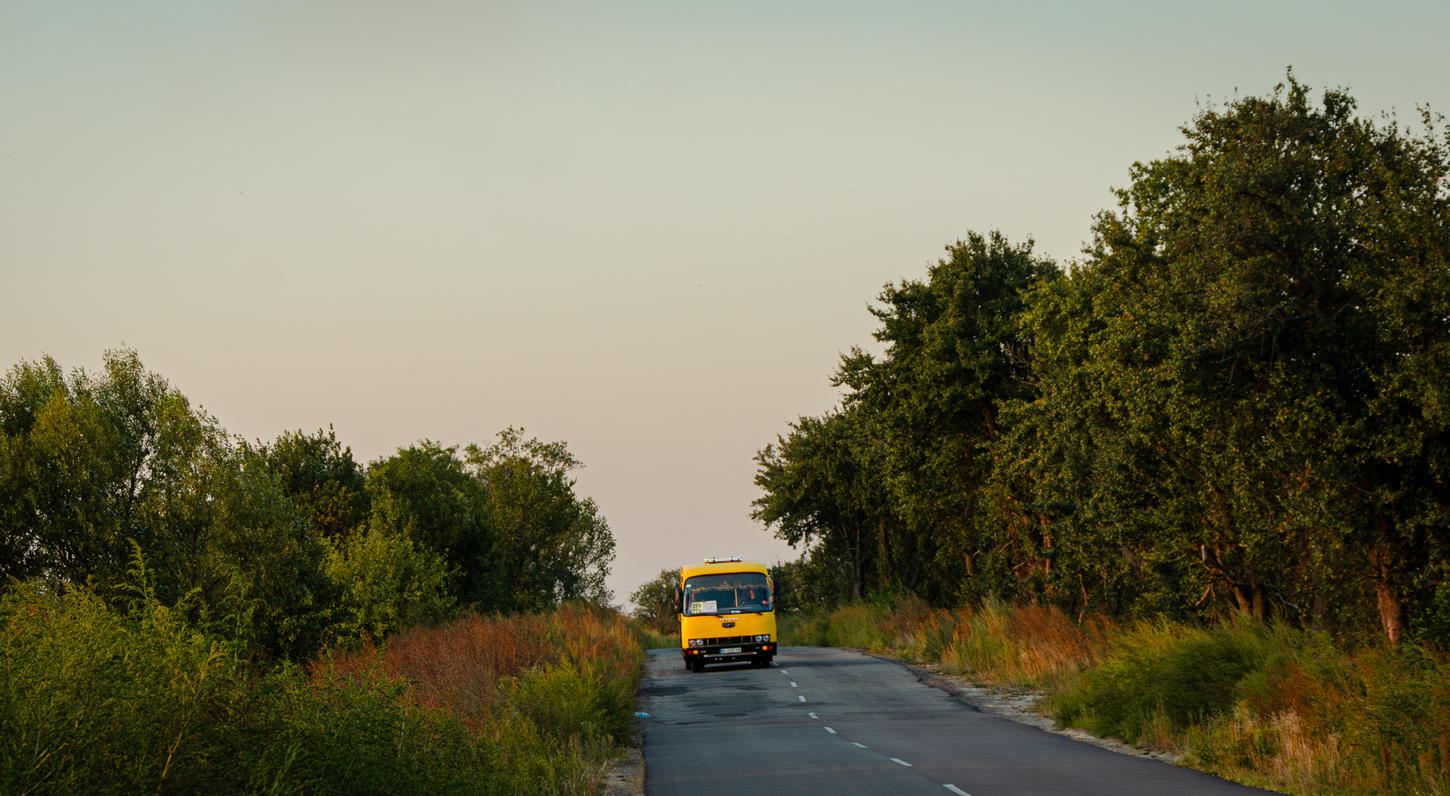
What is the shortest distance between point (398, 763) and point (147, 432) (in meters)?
35.5

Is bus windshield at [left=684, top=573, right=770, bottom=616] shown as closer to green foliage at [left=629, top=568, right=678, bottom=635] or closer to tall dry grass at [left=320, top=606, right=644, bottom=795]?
tall dry grass at [left=320, top=606, right=644, bottom=795]

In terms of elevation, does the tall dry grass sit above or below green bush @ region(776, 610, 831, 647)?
below

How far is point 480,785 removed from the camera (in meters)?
9.56

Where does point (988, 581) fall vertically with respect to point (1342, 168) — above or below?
below

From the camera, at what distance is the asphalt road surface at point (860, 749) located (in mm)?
13648

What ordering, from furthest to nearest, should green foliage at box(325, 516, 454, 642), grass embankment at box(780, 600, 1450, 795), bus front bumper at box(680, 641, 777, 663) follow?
1. green foliage at box(325, 516, 454, 642)
2. bus front bumper at box(680, 641, 777, 663)
3. grass embankment at box(780, 600, 1450, 795)

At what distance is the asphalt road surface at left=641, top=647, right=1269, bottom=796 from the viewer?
44.8ft

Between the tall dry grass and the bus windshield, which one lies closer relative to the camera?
the tall dry grass

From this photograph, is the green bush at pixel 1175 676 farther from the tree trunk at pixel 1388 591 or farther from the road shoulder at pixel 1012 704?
the tree trunk at pixel 1388 591

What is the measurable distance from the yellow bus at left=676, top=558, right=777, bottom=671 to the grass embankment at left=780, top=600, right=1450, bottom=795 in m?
7.40

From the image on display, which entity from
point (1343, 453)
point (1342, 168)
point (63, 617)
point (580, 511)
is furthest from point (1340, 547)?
point (580, 511)

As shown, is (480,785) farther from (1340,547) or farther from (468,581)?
(468,581)

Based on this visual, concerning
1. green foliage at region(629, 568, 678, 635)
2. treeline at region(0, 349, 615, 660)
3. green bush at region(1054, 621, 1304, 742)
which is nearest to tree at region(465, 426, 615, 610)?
green foliage at region(629, 568, 678, 635)

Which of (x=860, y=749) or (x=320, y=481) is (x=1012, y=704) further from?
(x=320, y=481)
